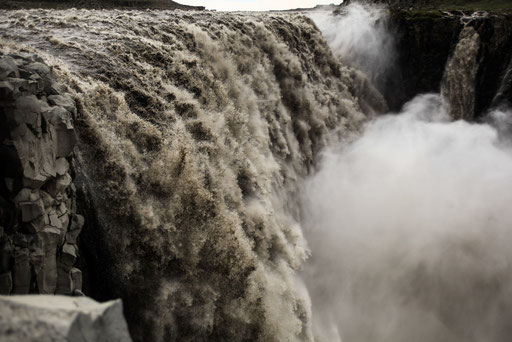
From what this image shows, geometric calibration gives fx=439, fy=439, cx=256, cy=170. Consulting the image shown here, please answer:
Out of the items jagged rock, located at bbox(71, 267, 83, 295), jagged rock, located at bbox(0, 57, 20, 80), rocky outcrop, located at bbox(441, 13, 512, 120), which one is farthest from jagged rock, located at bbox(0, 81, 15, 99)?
rocky outcrop, located at bbox(441, 13, 512, 120)

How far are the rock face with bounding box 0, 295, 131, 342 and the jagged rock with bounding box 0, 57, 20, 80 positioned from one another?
276cm

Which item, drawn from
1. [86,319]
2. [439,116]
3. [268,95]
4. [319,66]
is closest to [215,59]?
[268,95]

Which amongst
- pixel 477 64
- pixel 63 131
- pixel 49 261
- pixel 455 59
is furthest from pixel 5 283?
pixel 477 64

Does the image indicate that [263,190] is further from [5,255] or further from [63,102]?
[5,255]

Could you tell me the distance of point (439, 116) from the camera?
64.5 feet

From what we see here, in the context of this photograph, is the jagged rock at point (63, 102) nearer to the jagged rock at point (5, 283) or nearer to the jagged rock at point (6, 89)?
the jagged rock at point (6, 89)

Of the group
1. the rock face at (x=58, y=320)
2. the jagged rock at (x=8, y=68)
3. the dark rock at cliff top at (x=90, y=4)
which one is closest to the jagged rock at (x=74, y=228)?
the jagged rock at (x=8, y=68)

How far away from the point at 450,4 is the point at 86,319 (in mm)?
45875

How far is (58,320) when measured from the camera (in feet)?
7.98

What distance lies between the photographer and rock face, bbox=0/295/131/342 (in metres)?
2.34

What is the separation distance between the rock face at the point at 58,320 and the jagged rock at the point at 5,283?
1.61m

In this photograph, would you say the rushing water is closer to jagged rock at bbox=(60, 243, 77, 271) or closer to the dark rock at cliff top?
jagged rock at bbox=(60, 243, 77, 271)

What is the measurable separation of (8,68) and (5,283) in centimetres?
217

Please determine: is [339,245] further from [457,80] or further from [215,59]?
[457,80]
